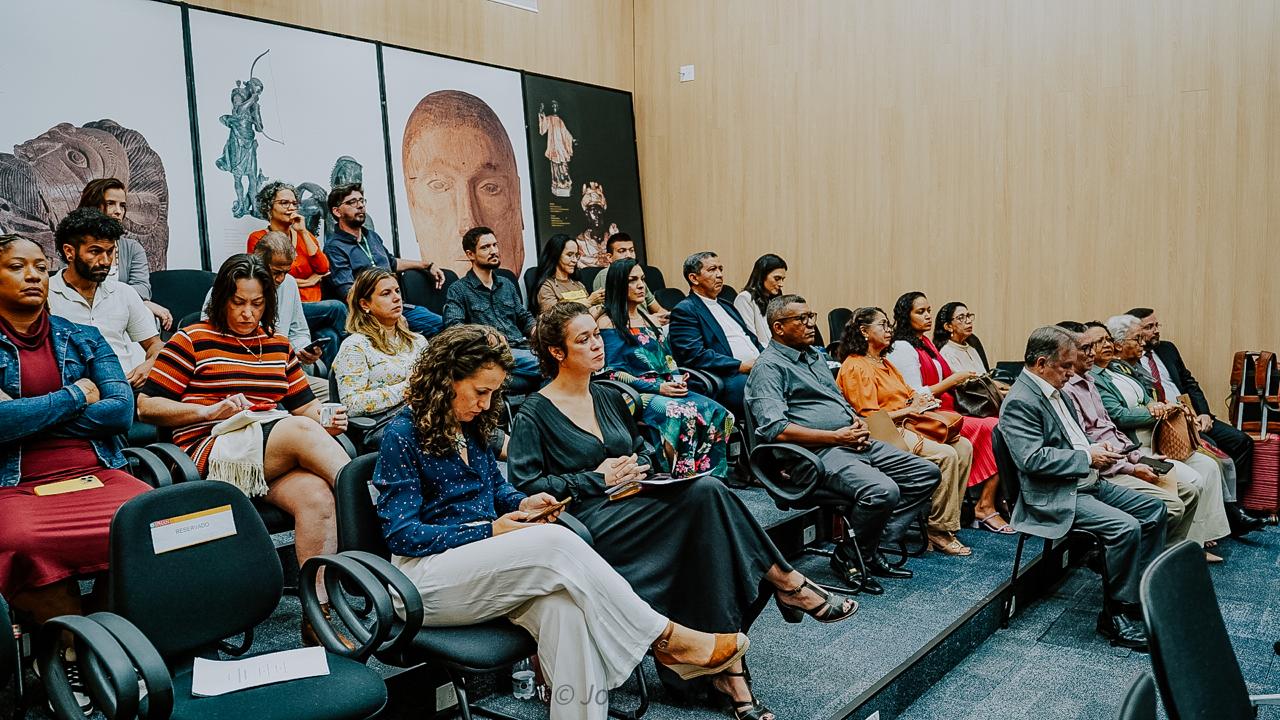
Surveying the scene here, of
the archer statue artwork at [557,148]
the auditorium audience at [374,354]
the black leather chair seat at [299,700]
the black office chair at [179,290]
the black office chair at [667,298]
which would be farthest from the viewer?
the archer statue artwork at [557,148]

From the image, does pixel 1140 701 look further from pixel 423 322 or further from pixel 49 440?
pixel 423 322

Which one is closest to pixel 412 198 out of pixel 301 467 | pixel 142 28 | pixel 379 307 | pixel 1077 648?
pixel 142 28

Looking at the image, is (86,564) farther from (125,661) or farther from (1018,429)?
(1018,429)

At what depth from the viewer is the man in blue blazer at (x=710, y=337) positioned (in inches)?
201

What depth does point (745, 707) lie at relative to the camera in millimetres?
2775

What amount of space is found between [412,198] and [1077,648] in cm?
459

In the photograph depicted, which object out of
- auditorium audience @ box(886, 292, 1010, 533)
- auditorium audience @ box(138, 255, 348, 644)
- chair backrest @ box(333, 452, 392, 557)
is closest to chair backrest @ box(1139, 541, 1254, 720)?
chair backrest @ box(333, 452, 392, 557)

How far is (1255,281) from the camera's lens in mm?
5980

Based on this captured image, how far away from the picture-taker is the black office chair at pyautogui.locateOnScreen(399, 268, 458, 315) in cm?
570

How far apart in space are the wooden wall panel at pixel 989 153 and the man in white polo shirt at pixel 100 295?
4.82 metres

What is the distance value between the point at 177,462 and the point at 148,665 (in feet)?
4.14

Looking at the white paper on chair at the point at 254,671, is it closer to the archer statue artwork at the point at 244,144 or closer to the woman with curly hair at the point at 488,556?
the woman with curly hair at the point at 488,556

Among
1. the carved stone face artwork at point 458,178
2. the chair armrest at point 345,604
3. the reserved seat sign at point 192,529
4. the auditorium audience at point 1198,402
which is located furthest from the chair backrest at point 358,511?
the auditorium audience at point 1198,402

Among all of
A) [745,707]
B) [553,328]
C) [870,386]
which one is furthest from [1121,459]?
[553,328]
